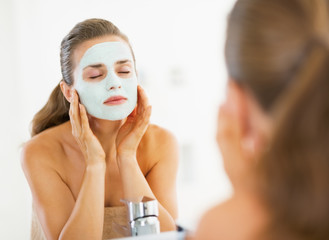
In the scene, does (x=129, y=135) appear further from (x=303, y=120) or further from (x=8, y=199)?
(x=303, y=120)

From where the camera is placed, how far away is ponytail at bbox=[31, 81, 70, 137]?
0.89 m

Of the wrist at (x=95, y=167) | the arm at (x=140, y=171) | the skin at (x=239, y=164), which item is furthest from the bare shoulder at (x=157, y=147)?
the skin at (x=239, y=164)

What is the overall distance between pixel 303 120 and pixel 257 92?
5 centimetres

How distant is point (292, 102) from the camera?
38cm

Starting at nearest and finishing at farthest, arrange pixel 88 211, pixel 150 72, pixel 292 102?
pixel 292 102 < pixel 88 211 < pixel 150 72

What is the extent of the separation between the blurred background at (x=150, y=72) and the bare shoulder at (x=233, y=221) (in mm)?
33

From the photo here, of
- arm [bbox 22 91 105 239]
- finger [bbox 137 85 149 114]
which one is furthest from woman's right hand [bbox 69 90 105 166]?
finger [bbox 137 85 149 114]

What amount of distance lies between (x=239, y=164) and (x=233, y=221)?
0.19 ft

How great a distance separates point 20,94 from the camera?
100cm

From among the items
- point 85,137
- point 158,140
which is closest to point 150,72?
point 158,140

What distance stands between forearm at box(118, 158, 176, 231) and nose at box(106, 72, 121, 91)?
13 cm

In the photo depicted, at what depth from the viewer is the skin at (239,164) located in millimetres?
421

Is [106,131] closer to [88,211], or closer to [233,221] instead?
[88,211]

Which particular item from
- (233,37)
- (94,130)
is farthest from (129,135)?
(233,37)
